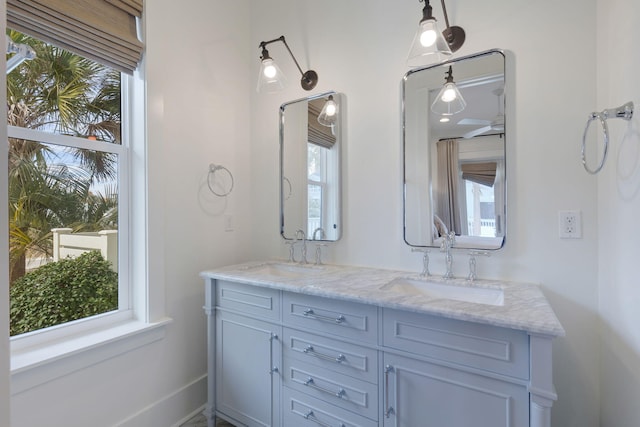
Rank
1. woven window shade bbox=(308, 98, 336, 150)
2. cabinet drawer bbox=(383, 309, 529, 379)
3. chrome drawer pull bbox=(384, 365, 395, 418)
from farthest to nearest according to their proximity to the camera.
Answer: woven window shade bbox=(308, 98, 336, 150)
chrome drawer pull bbox=(384, 365, 395, 418)
cabinet drawer bbox=(383, 309, 529, 379)

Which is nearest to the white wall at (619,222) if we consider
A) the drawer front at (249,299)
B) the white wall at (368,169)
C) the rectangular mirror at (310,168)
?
the white wall at (368,169)

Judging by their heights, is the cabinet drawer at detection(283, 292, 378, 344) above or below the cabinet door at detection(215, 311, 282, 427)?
above

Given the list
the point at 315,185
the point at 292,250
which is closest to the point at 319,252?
the point at 292,250

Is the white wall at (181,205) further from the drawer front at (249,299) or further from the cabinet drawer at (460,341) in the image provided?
the cabinet drawer at (460,341)

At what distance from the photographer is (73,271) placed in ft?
5.11

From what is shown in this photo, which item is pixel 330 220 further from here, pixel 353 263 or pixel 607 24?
pixel 607 24

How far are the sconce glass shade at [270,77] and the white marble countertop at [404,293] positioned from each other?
3.84 feet

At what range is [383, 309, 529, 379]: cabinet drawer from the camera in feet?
3.42

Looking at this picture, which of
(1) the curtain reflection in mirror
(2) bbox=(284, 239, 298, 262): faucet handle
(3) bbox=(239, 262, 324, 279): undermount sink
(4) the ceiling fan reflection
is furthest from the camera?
(2) bbox=(284, 239, 298, 262): faucet handle

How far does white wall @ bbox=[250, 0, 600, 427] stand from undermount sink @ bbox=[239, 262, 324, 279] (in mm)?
184

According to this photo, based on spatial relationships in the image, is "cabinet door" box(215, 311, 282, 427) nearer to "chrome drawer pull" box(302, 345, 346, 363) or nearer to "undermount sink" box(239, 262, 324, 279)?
"chrome drawer pull" box(302, 345, 346, 363)

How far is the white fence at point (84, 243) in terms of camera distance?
1493mm

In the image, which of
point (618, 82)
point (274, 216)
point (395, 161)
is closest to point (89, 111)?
point (274, 216)

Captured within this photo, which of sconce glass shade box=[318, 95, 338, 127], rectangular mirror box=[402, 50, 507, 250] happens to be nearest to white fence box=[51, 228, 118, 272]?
sconce glass shade box=[318, 95, 338, 127]
